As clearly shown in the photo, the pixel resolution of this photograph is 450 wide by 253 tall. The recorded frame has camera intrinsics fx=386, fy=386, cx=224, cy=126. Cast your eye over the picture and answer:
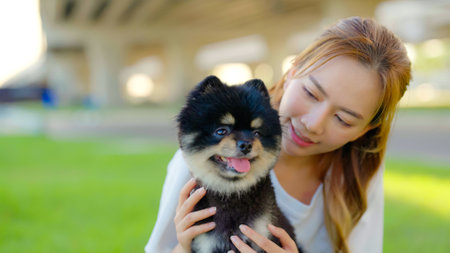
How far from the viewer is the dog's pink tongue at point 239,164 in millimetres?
1788

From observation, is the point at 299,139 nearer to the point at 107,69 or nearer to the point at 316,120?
the point at 316,120

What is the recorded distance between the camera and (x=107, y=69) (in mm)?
28906

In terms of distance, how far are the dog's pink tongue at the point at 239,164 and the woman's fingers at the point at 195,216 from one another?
0.23m

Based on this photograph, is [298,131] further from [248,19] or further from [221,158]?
[248,19]

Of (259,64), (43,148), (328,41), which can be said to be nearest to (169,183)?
(328,41)

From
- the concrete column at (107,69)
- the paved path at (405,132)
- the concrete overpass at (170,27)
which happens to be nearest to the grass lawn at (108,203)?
the paved path at (405,132)

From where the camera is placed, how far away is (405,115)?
1525 cm

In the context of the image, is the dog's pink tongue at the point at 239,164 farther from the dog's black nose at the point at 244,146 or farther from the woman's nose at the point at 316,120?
the woman's nose at the point at 316,120

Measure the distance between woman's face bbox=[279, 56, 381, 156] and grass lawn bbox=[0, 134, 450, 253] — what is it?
2284 mm

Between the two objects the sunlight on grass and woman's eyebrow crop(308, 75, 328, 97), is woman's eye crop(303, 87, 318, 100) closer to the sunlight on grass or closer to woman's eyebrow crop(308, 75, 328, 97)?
woman's eyebrow crop(308, 75, 328, 97)

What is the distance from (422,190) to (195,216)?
16.6 feet

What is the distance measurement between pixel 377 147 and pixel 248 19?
28212 millimetres

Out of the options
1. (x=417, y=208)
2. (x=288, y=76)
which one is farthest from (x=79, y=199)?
(x=417, y=208)

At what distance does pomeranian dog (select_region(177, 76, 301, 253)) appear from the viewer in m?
1.80
